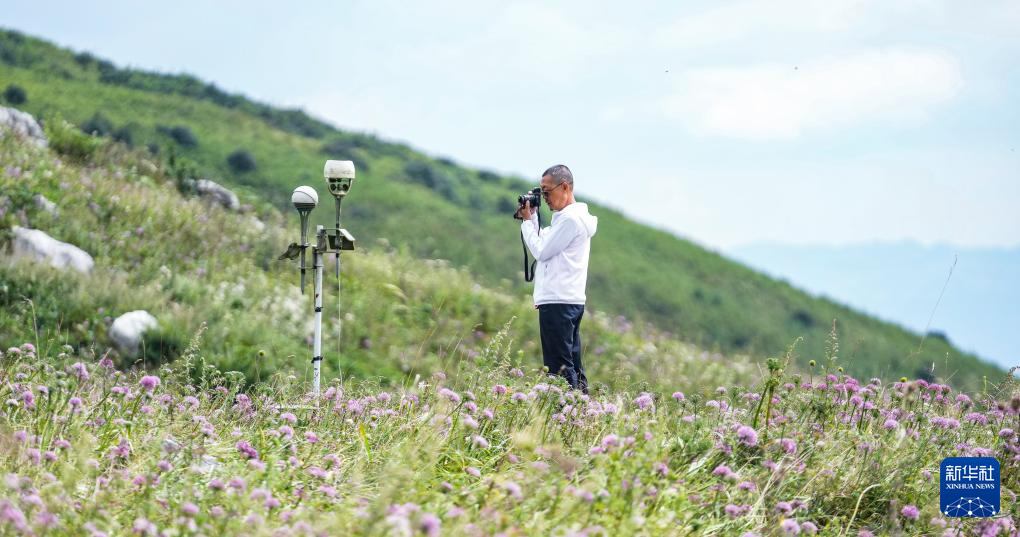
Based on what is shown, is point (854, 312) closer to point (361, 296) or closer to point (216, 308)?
point (361, 296)

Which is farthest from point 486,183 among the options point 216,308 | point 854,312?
point 216,308

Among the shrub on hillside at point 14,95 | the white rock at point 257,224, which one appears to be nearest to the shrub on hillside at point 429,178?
the shrub on hillside at point 14,95

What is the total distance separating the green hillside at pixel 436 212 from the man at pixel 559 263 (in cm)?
1297

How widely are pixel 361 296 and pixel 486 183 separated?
21817mm

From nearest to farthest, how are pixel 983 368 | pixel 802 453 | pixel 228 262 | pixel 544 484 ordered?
pixel 544 484 → pixel 802 453 → pixel 228 262 → pixel 983 368

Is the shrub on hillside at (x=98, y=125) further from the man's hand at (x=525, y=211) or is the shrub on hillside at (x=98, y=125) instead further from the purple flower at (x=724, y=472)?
the purple flower at (x=724, y=472)

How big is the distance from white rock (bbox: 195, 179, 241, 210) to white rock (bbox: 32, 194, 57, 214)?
3.84 metres

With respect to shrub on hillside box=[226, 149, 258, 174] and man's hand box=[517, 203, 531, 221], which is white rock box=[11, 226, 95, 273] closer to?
man's hand box=[517, 203, 531, 221]

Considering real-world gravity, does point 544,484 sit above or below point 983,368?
above

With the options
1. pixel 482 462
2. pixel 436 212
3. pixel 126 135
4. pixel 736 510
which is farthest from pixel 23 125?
pixel 736 510

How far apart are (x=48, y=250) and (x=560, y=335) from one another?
7.33m

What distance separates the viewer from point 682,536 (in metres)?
4.09

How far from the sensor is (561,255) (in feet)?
21.4

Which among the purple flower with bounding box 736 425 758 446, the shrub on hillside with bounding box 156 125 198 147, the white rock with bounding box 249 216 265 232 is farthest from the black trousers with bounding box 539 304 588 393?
the shrub on hillside with bounding box 156 125 198 147
